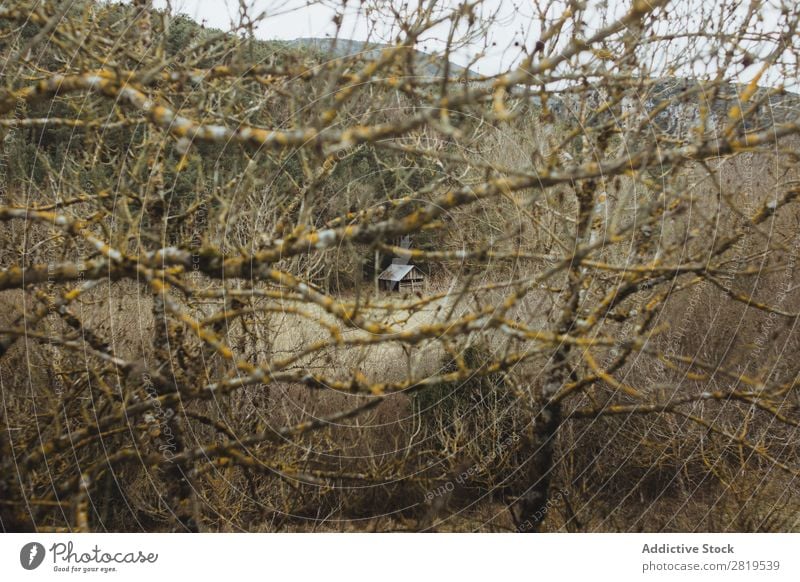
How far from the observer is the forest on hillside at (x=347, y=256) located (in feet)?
4.69

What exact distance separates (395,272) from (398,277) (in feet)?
0.05

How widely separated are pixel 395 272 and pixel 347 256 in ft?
0.42

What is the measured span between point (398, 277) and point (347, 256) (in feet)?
0.46

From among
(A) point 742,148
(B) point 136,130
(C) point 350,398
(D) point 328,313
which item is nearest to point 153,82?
(B) point 136,130

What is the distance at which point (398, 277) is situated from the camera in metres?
1.45

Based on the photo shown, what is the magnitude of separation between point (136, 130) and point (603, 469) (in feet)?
5.44

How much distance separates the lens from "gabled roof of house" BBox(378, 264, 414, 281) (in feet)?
4.74

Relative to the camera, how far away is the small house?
4.74 ft

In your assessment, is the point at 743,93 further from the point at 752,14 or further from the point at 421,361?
the point at 421,361

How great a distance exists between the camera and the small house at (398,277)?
1.45 meters

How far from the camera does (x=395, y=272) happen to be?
57.0 inches

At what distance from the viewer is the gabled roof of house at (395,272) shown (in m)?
1.44

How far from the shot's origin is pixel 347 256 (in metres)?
1.44

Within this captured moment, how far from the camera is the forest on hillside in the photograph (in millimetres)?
1430
